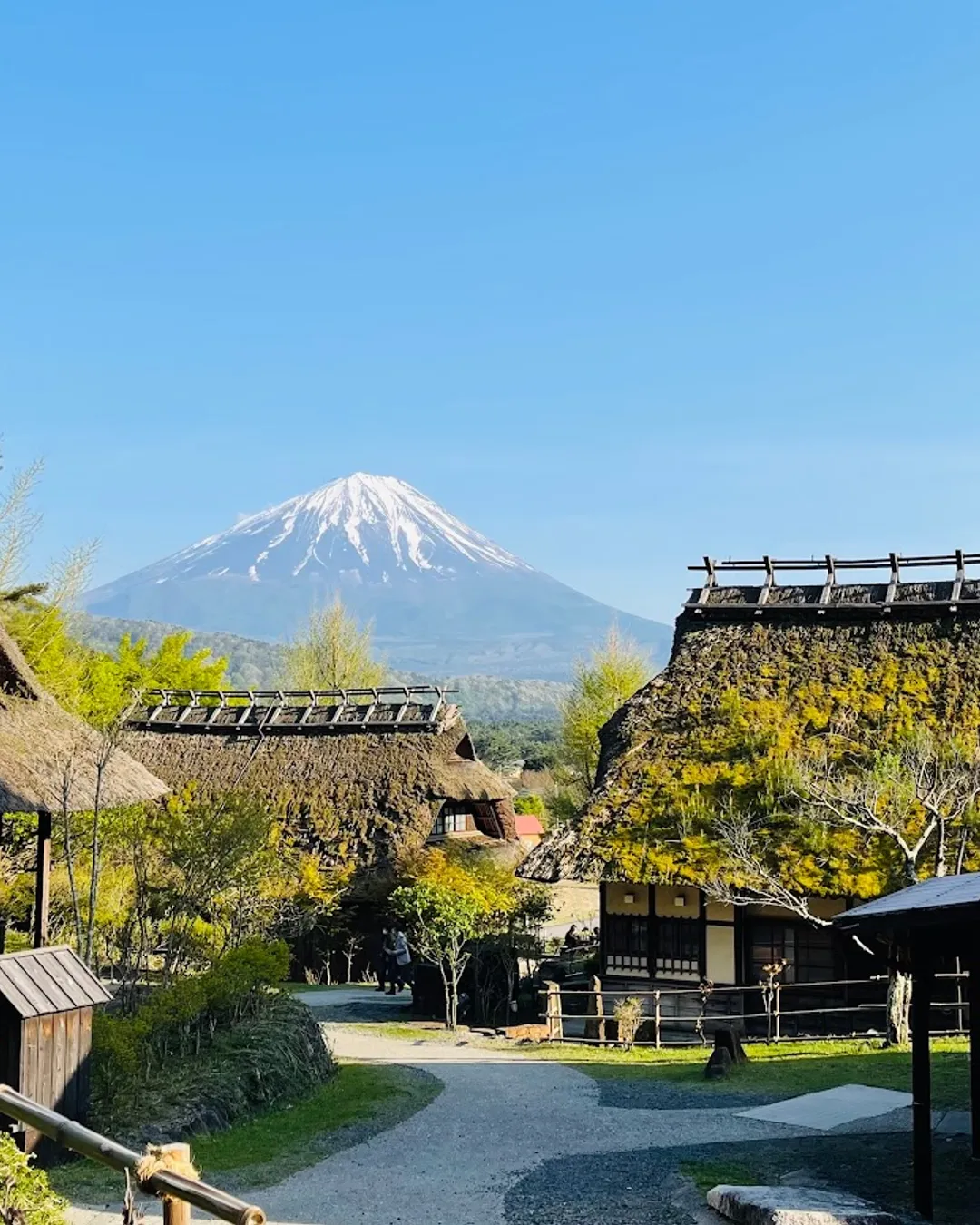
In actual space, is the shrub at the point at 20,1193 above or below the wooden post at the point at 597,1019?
above

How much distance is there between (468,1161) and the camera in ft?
34.0

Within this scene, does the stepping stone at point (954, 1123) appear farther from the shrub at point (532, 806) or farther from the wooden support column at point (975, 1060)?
the shrub at point (532, 806)

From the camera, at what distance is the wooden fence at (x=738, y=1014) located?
55.7 ft

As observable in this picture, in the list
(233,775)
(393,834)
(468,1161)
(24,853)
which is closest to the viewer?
(468,1161)

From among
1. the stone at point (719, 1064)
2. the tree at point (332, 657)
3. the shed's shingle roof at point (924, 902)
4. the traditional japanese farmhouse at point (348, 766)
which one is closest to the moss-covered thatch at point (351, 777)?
the traditional japanese farmhouse at point (348, 766)

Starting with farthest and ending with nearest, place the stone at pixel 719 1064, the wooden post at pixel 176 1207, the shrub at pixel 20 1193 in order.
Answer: the stone at pixel 719 1064
the shrub at pixel 20 1193
the wooden post at pixel 176 1207

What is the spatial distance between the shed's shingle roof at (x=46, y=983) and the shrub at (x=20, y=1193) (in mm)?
4936

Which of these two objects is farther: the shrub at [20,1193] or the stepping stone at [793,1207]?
the stepping stone at [793,1207]

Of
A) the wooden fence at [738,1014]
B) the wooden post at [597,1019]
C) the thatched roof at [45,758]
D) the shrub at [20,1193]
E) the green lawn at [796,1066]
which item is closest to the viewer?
the shrub at [20,1193]

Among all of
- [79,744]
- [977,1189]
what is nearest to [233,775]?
[79,744]

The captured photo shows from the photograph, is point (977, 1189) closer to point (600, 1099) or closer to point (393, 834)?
point (600, 1099)

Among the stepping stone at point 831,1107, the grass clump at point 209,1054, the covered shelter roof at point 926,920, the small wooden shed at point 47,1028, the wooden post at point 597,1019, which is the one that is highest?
the covered shelter roof at point 926,920

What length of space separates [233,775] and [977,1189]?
72.8ft

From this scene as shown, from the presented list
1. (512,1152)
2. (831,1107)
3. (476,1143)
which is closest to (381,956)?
(476,1143)
